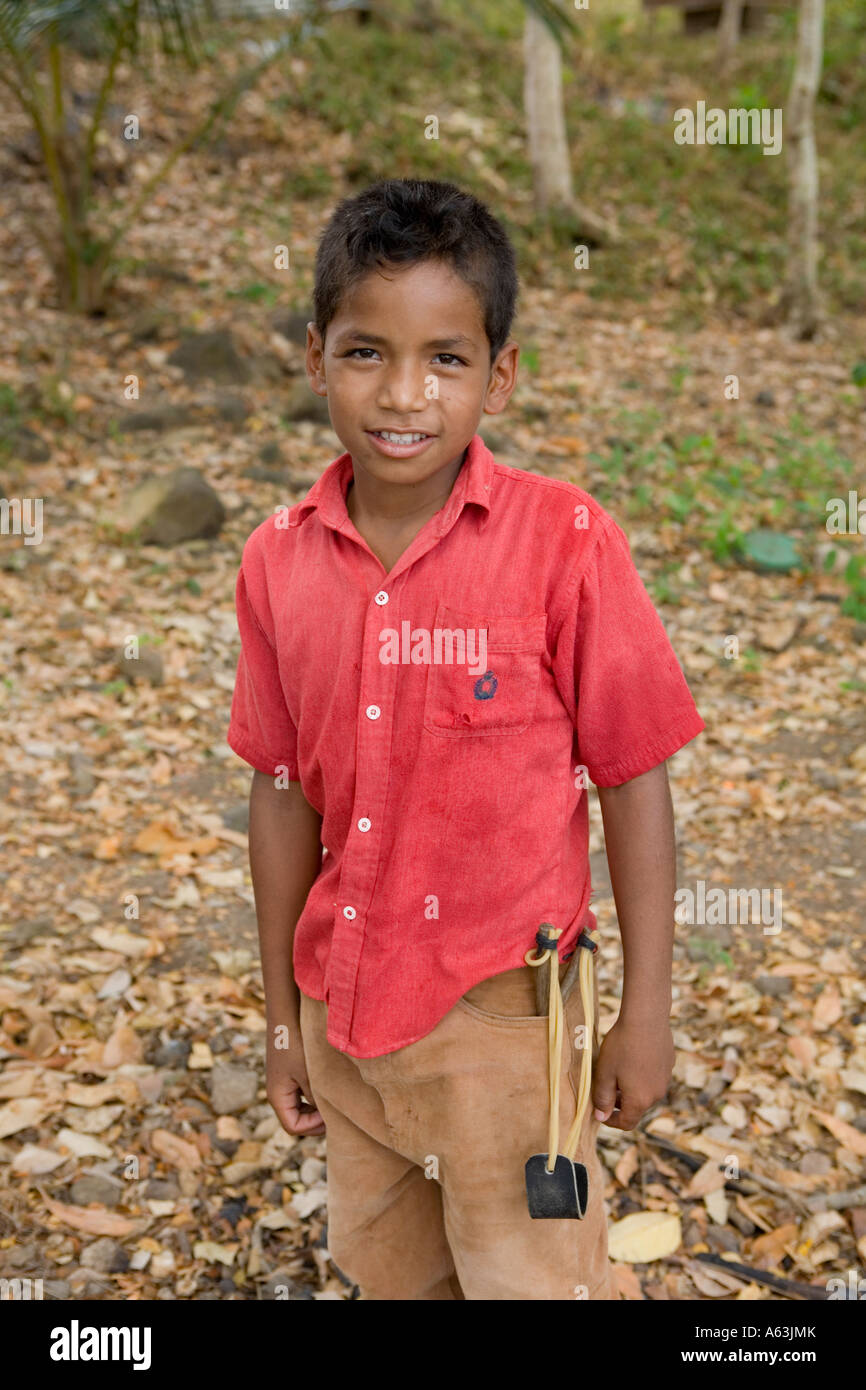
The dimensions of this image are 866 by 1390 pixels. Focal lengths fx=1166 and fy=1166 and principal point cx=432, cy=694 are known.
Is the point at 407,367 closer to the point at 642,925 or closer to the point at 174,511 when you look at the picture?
the point at 642,925

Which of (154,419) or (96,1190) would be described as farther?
(154,419)

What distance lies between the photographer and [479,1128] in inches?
63.6

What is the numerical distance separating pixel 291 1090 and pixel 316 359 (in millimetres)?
1140

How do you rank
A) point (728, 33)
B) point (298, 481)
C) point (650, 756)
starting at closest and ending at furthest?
point (650, 756)
point (298, 481)
point (728, 33)

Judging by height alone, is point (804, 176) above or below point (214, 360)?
above

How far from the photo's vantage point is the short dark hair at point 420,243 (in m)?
1.45

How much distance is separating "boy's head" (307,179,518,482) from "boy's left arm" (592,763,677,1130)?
20.8 inches

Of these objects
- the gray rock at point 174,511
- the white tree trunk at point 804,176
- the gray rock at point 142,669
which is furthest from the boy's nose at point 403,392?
the white tree trunk at point 804,176

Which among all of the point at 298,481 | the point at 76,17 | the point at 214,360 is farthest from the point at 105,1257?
the point at 214,360

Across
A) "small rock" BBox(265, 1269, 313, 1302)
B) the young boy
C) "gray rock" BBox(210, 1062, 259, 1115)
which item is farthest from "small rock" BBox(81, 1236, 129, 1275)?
the young boy

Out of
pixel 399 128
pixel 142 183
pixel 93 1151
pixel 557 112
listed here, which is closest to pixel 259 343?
pixel 142 183

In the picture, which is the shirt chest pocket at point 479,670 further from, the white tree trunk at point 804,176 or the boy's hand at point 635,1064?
the white tree trunk at point 804,176

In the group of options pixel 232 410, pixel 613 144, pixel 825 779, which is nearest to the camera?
pixel 825 779

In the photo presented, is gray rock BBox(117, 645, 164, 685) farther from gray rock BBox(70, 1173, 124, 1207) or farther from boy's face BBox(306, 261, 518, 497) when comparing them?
boy's face BBox(306, 261, 518, 497)
